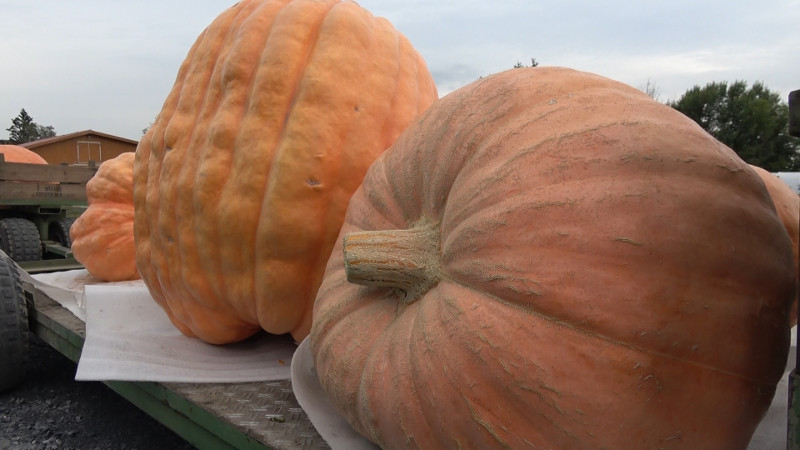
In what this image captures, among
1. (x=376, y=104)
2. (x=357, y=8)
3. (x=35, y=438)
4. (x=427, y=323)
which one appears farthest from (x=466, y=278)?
(x=35, y=438)

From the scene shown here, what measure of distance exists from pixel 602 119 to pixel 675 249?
259mm

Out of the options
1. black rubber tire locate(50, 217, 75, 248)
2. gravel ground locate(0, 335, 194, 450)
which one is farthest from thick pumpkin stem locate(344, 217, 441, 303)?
black rubber tire locate(50, 217, 75, 248)

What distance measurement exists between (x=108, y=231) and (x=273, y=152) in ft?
7.77

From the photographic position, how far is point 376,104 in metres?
1.73

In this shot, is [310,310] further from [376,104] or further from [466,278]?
[466,278]

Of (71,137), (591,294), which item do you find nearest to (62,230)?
(591,294)

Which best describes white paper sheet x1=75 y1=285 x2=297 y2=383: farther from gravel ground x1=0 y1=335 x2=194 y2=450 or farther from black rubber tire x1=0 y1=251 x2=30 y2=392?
gravel ground x1=0 y1=335 x2=194 y2=450

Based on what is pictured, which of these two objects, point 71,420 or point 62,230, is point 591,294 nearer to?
point 71,420

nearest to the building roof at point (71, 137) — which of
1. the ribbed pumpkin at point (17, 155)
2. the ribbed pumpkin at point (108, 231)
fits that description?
the ribbed pumpkin at point (17, 155)

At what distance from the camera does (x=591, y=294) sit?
2.86ft

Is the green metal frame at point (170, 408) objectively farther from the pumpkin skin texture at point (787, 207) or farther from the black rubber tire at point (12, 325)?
the pumpkin skin texture at point (787, 207)

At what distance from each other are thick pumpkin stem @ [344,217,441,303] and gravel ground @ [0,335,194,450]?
5.53ft

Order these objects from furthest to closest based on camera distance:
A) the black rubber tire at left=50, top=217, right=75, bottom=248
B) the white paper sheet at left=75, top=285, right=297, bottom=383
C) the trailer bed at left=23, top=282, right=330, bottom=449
Result: the black rubber tire at left=50, top=217, right=75, bottom=248
the white paper sheet at left=75, top=285, right=297, bottom=383
the trailer bed at left=23, top=282, right=330, bottom=449

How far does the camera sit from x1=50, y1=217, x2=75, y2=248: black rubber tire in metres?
6.03
